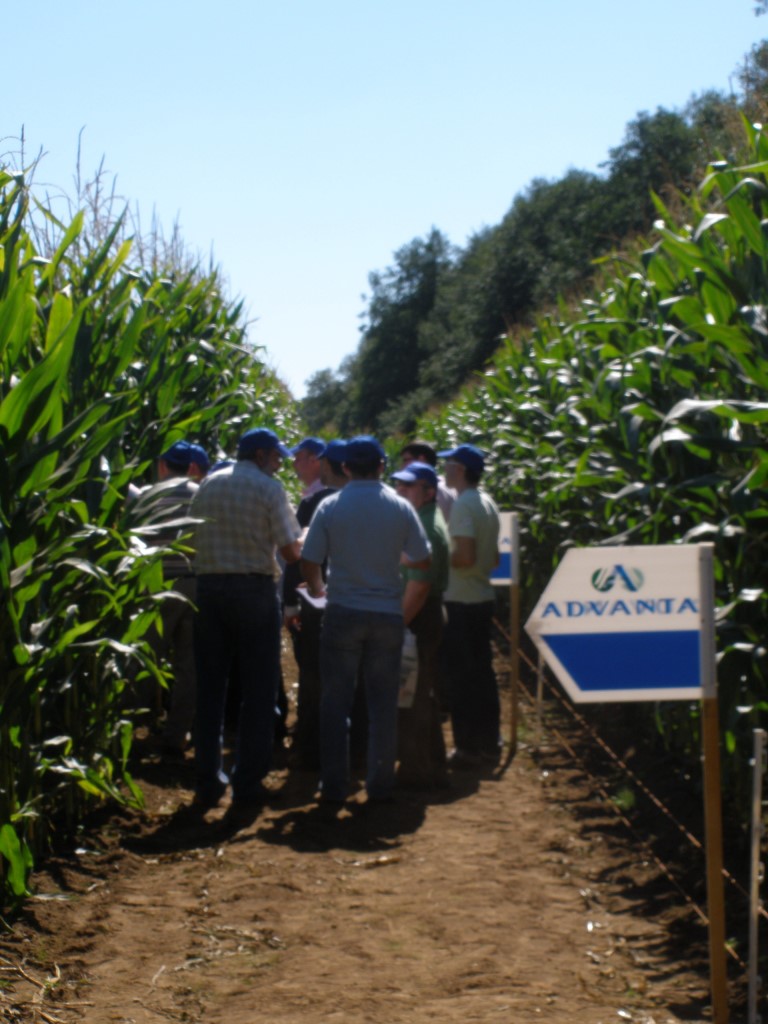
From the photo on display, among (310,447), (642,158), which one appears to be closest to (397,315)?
(642,158)

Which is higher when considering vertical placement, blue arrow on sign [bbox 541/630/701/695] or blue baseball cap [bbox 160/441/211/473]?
blue baseball cap [bbox 160/441/211/473]

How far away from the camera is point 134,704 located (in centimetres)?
922

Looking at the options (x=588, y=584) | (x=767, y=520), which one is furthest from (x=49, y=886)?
(x=767, y=520)

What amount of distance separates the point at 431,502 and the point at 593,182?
5551cm

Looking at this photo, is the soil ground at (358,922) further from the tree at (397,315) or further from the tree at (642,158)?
the tree at (397,315)

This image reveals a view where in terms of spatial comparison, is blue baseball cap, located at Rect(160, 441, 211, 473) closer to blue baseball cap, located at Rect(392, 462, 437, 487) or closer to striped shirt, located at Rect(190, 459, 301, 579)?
striped shirt, located at Rect(190, 459, 301, 579)

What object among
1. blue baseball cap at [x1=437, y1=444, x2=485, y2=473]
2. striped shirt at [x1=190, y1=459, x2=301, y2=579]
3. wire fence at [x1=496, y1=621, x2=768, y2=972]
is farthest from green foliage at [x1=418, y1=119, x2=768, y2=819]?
striped shirt at [x1=190, y1=459, x2=301, y2=579]

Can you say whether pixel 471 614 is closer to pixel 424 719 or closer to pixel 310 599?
pixel 424 719

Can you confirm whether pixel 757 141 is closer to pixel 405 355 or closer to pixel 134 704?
pixel 134 704

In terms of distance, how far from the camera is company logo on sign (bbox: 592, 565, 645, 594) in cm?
427

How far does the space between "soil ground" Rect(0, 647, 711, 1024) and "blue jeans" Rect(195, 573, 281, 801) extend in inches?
8.7

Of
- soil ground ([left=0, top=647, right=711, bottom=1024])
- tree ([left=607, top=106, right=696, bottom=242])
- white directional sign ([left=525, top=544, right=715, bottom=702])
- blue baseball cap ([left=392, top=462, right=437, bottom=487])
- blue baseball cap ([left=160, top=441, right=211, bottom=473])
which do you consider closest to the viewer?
white directional sign ([left=525, top=544, right=715, bottom=702])

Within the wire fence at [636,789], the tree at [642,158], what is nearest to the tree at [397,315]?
the tree at [642,158]

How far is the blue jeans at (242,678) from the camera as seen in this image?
739 cm
